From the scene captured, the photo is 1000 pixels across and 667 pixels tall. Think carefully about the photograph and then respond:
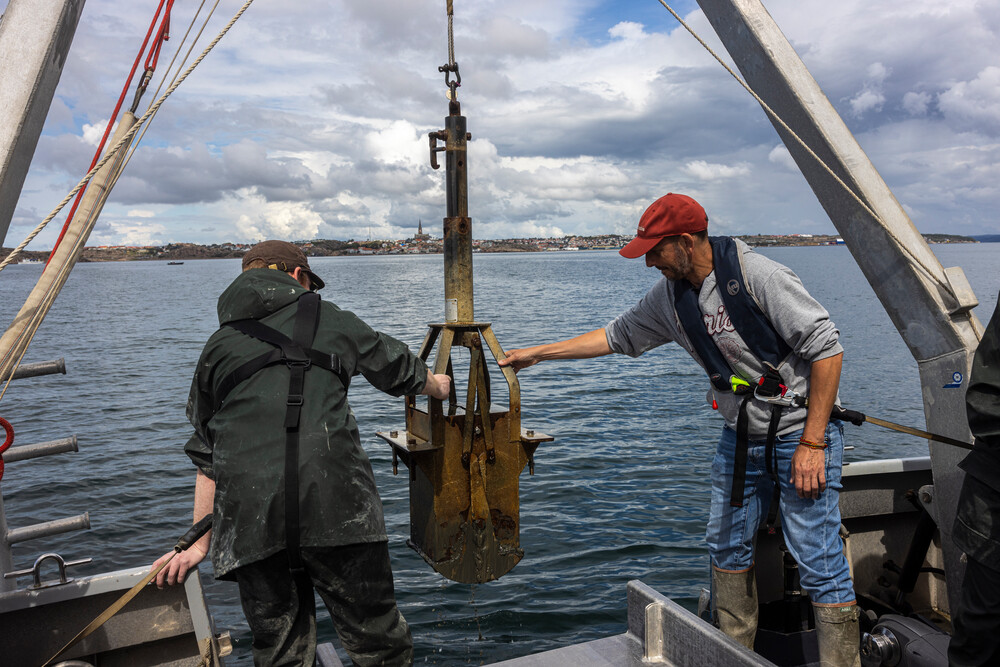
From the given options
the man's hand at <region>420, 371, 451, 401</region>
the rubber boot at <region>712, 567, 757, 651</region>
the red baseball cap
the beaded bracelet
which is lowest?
the rubber boot at <region>712, 567, 757, 651</region>

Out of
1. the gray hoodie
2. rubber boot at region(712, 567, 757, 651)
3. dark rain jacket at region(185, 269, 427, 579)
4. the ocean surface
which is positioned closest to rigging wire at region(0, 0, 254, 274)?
dark rain jacket at region(185, 269, 427, 579)

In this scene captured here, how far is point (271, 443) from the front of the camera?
2.85 m

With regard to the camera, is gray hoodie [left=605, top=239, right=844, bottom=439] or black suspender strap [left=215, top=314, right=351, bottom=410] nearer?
black suspender strap [left=215, top=314, right=351, bottom=410]

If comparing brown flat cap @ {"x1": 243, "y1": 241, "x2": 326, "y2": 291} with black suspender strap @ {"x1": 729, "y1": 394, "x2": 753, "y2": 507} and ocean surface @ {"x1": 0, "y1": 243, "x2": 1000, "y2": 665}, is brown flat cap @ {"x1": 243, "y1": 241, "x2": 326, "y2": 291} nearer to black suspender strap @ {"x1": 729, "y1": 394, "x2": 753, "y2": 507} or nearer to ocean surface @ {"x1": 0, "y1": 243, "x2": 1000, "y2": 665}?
black suspender strap @ {"x1": 729, "y1": 394, "x2": 753, "y2": 507}

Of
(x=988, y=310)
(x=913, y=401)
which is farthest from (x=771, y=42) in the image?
(x=988, y=310)

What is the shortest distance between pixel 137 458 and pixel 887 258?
14.6 m

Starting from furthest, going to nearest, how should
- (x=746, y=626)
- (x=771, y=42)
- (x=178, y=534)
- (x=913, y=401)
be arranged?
1. (x=913, y=401)
2. (x=178, y=534)
3. (x=771, y=42)
4. (x=746, y=626)

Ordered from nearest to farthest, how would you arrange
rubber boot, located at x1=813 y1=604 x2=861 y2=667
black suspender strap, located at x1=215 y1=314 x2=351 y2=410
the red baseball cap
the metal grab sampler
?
black suspender strap, located at x1=215 y1=314 x2=351 y2=410 < rubber boot, located at x1=813 y1=604 x2=861 y2=667 < the red baseball cap < the metal grab sampler

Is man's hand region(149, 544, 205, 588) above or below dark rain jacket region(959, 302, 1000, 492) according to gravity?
below

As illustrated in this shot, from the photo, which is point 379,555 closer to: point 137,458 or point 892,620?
point 892,620

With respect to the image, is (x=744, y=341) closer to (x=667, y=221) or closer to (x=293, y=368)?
(x=667, y=221)

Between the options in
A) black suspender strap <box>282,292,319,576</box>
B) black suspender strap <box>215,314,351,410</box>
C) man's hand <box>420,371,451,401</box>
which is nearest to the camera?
black suspender strap <box>282,292,319,576</box>

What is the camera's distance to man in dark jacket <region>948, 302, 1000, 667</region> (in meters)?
2.51

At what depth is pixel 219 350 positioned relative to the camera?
9.88 feet
